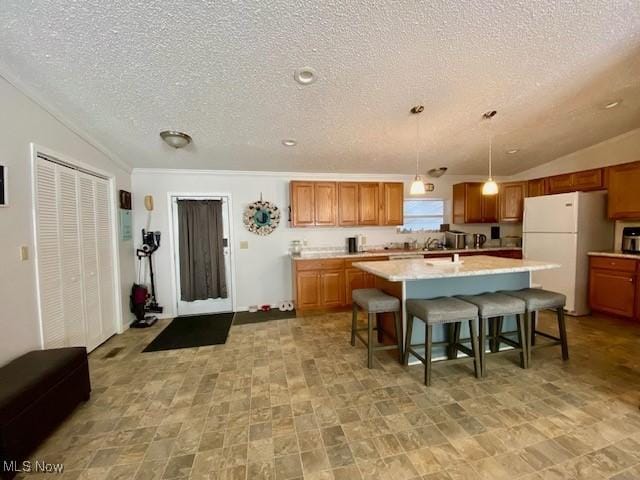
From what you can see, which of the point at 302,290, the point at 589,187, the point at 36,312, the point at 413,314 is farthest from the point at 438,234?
the point at 36,312

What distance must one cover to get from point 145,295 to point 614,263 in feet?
21.0

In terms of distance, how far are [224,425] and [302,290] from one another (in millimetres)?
2368

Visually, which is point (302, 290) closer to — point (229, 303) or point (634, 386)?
point (229, 303)

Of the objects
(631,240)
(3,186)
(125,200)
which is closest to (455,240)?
(631,240)

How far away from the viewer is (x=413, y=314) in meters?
2.32

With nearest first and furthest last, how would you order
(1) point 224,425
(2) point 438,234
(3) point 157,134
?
(1) point 224,425 < (3) point 157,134 < (2) point 438,234

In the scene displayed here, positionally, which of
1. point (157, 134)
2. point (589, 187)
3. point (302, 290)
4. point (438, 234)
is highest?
point (157, 134)

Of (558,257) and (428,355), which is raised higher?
(558,257)

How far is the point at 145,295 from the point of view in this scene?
373 centimetres

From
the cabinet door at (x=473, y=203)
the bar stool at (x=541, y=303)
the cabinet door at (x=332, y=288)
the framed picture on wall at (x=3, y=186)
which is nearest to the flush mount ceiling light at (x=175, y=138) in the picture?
the framed picture on wall at (x=3, y=186)

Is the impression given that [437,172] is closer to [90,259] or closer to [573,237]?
[573,237]

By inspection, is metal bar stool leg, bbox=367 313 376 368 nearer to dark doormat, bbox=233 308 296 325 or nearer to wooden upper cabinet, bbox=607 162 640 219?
dark doormat, bbox=233 308 296 325

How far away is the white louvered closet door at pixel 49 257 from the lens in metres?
2.14

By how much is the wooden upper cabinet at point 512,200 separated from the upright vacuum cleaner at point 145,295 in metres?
5.94
